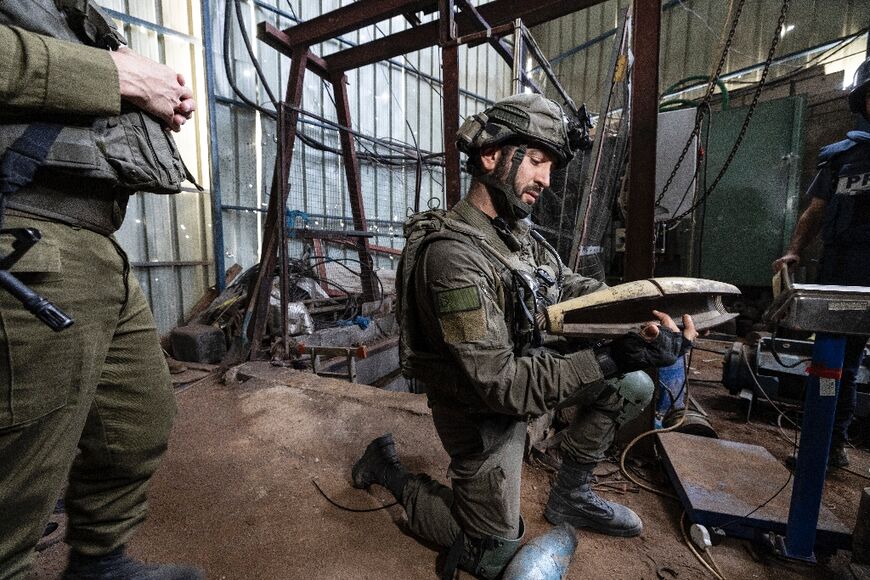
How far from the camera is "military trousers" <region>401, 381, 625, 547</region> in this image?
1.54 metres

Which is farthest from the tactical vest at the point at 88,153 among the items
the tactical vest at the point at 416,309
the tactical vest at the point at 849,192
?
the tactical vest at the point at 849,192

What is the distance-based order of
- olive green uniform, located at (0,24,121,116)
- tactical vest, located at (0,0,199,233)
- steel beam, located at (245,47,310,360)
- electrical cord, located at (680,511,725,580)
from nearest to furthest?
olive green uniform, located at (0,24,121,116) → tactical vest, located at (0,0,199,233) → electrical cord, located at (680,511,725,580) → steel beam, located at (245,47,310,360)

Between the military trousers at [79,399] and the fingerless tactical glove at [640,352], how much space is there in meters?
1.51

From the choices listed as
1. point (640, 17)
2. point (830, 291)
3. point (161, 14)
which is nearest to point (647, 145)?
point (640, 17)

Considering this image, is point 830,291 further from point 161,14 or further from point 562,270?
point 161,14

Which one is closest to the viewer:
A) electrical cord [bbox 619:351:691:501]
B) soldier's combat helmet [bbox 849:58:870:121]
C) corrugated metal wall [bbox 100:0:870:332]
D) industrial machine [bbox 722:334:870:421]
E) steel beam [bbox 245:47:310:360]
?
electrical cord [bbox 619:351:691:501]

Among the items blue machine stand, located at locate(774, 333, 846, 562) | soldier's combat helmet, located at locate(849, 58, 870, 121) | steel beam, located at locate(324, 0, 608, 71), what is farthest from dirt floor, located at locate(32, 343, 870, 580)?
steel beam, located at locate(324, 0, 608, 71)

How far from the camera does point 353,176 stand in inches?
221

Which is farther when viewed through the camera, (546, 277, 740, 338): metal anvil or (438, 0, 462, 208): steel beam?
(438, 0, 462, 208): steel beam

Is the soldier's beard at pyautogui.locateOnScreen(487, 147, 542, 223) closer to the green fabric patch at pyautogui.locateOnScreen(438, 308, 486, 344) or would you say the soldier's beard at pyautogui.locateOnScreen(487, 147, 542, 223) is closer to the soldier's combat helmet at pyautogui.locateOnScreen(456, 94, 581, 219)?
the soldier's combat helmet at pyautogui.locateOnScreen(456, 94, 581, 219)

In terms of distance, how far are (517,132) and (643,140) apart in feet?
3.92

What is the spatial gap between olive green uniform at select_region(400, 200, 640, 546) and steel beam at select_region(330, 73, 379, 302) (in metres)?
4.14

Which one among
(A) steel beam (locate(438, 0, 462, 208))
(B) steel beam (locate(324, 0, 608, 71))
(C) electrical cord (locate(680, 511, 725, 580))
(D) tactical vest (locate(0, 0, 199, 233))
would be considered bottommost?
(C) electrical cord (locate(680, 511, 725, 580))

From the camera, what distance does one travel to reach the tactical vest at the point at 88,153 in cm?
90
